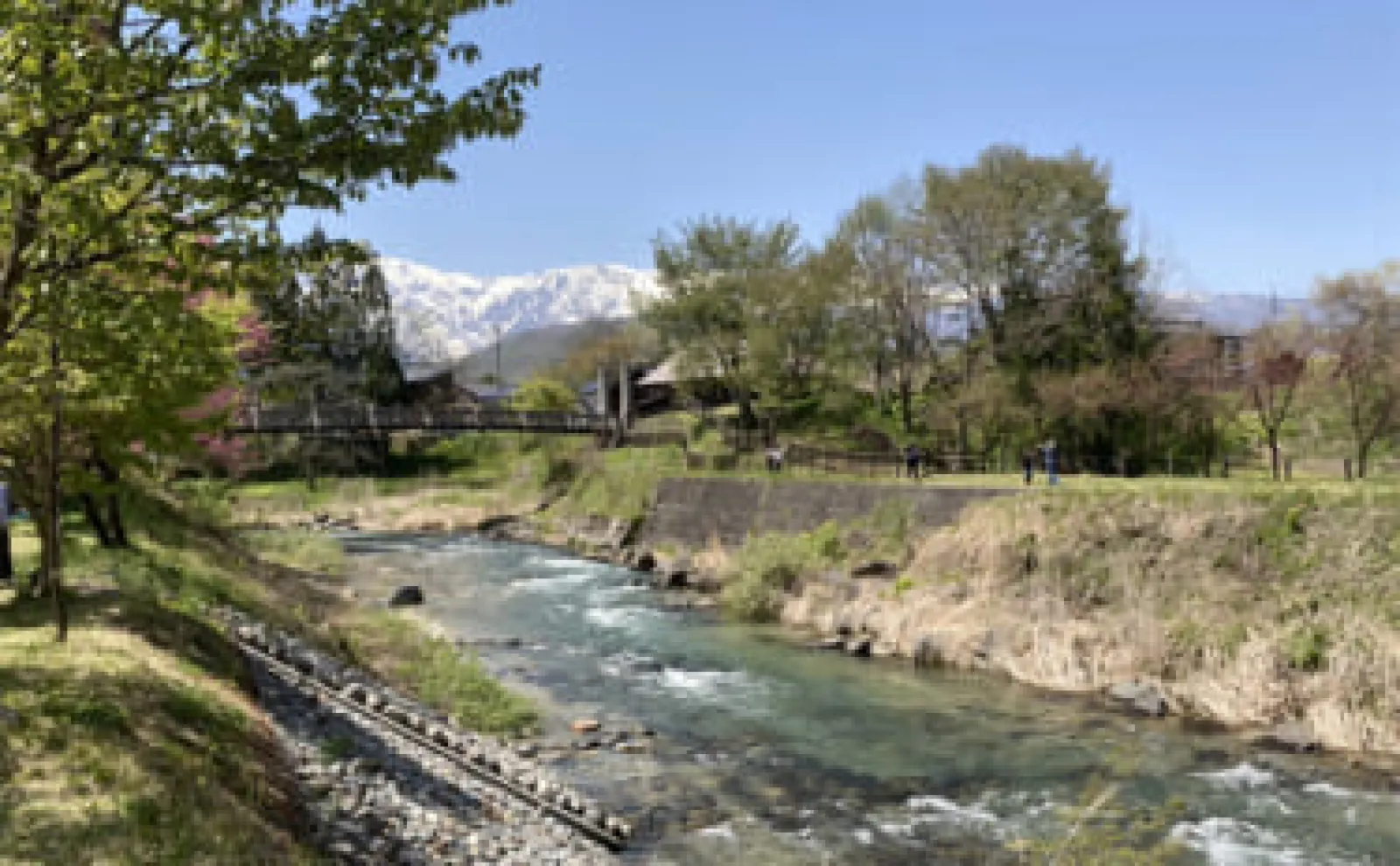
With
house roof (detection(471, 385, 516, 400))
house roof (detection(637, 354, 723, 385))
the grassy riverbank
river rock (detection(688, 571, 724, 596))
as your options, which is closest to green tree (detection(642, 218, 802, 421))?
house roof (detection(637, 354, 723, 385))

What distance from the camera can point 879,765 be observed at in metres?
14.4

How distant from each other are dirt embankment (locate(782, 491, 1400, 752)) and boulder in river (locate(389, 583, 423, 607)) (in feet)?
35.4

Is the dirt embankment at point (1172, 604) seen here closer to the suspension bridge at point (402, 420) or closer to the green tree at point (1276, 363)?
the green tree at point (1276, 363)

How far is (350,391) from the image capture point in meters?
69.6

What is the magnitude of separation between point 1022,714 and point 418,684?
33.3 feet

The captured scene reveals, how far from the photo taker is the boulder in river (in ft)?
90.4

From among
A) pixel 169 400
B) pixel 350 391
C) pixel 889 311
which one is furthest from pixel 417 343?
pixel 169 400

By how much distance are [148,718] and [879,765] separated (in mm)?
9581

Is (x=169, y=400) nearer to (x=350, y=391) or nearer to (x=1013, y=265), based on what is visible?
(x=1013, y=265)

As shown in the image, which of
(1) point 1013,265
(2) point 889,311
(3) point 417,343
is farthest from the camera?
(3) point 417,343

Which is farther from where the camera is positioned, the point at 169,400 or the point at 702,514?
the point at 702,514

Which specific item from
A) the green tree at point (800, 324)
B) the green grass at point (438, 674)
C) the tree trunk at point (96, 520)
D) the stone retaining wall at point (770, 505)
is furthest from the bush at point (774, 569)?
the green tree at point (800, 324)

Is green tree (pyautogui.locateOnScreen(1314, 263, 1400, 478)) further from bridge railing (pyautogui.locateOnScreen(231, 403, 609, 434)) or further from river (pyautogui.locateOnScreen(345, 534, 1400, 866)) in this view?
bridge railing (pyautogui.locateOnScreen(231, 403, 609, 434))

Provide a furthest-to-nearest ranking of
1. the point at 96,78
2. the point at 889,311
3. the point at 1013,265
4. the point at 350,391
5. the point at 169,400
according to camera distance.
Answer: the point at 350,391 < the point at 889,311 < the point at 1013,265 < the point at 169,400 < the point at 96,78
